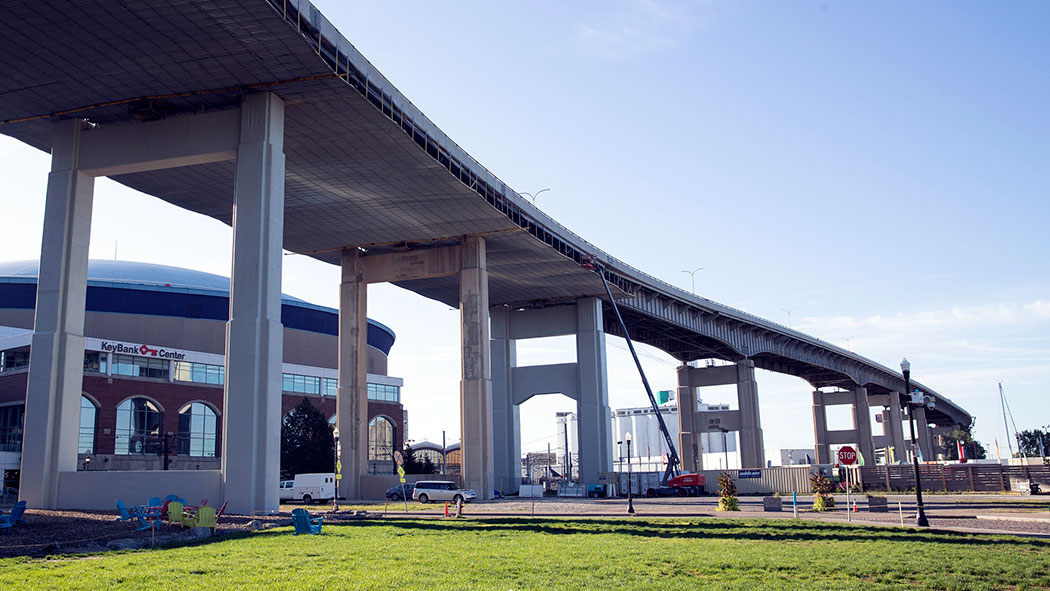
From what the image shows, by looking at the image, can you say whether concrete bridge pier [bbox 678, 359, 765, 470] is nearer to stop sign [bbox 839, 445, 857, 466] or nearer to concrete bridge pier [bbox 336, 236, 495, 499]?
concrete bridge pier [bbox 336, 236, 495, 499]

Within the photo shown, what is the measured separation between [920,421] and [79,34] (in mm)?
155408

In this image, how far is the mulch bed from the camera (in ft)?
66.7

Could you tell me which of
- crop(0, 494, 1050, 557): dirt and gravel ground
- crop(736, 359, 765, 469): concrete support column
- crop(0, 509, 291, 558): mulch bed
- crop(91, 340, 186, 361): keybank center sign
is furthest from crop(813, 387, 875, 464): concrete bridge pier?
crop(0, 509, 291, 558): mulch bed

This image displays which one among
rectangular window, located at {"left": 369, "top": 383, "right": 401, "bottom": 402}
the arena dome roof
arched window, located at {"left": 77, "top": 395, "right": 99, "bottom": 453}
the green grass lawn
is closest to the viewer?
the green grass lawn

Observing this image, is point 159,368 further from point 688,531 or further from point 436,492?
point 688,531

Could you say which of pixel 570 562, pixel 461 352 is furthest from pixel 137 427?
pixel 570 562

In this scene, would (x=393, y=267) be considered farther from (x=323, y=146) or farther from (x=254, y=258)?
(x=254, y=258)

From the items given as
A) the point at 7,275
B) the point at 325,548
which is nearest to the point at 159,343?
the point at 7,275

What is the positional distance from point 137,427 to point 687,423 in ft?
209

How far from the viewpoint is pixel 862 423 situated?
126062mm

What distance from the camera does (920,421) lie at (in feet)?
511

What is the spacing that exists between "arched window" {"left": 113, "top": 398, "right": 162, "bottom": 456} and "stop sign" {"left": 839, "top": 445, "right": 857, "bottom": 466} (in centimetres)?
6526

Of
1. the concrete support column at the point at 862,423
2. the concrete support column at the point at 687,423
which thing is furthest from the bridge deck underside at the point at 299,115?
the concrete support column at the point at 862,423

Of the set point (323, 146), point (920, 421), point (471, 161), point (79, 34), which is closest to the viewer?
point (79, 34)
